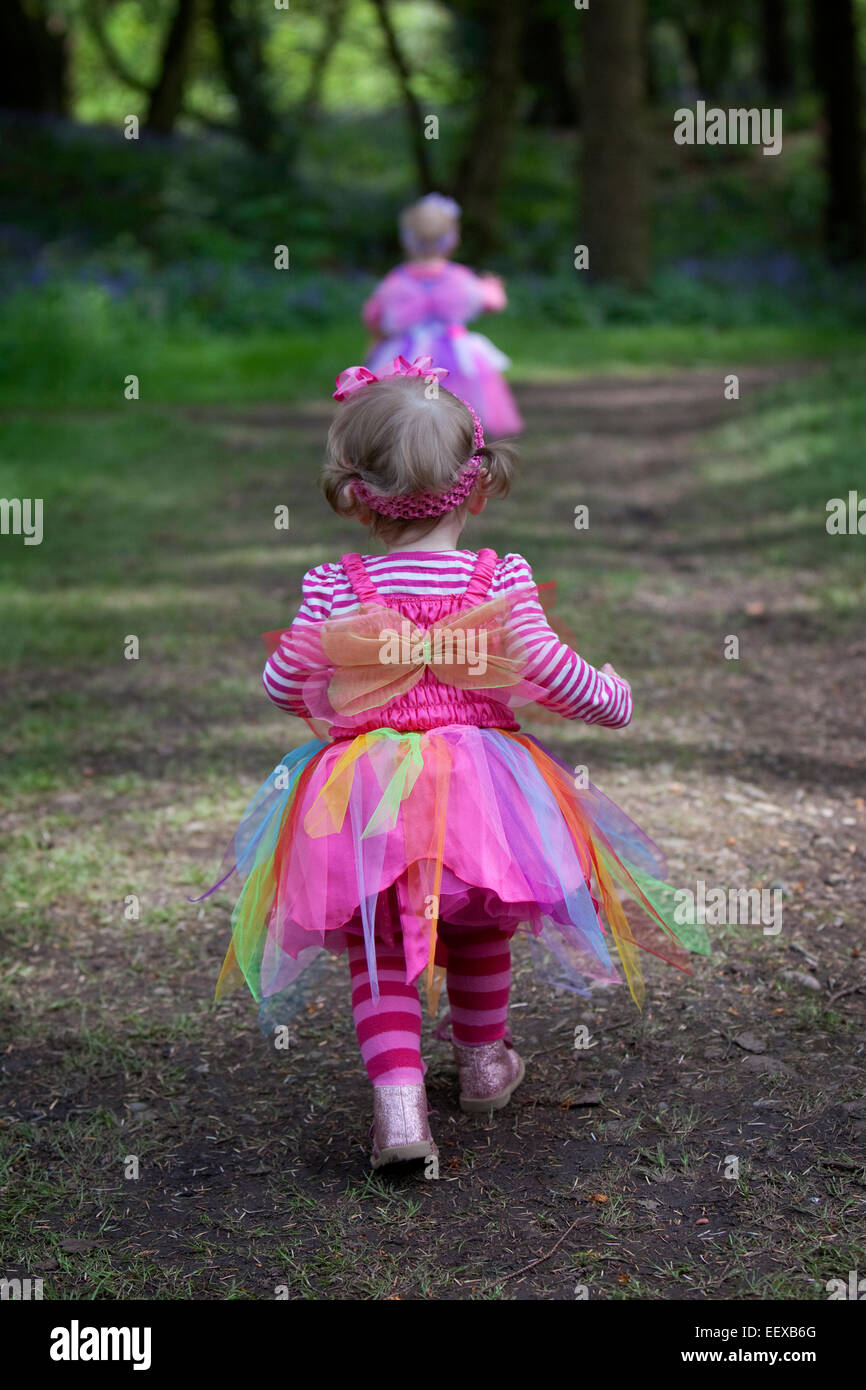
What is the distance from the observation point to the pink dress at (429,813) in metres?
2.43

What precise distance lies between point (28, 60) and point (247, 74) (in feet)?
13.3

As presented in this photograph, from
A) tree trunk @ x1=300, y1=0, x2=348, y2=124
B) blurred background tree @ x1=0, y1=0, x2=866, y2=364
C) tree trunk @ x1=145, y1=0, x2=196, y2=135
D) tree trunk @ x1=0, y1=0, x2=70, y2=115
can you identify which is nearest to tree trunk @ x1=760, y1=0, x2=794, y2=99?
blurred background tree @ x1=0, y1=0, x2=866, y2=364

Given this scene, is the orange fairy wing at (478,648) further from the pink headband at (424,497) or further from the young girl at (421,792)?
the pink headband at (424,497)

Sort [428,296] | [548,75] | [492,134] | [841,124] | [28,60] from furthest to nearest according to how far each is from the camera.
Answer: [548,75]
[28,60]
[492,134]
[841,124]
[428,296]

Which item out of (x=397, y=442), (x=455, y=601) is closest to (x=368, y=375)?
(x=397, y=442)

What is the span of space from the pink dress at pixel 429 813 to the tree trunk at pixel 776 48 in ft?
95.1

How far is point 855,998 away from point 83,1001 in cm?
162

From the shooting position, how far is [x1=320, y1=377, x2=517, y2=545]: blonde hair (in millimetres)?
2496

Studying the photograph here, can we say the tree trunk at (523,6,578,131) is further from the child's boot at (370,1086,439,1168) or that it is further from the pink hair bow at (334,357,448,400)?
the child's boot at (370,1086,439,1168)

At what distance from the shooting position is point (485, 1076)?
2.69m

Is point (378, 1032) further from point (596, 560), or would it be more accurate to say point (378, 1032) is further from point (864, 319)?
point (864, 319)

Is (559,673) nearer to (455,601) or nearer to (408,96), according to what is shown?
(455,601)

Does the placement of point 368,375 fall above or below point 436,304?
below

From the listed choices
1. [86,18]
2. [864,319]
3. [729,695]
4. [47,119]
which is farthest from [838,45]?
[86,18]
